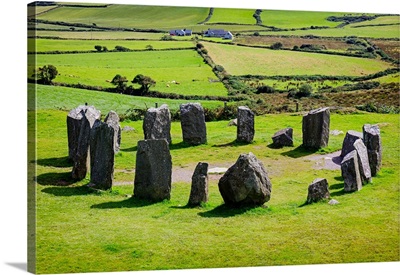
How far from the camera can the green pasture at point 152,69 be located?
1152 inches

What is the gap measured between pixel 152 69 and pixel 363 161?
425 inches

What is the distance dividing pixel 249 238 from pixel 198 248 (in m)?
1.56

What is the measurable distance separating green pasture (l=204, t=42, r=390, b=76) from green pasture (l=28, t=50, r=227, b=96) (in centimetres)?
108

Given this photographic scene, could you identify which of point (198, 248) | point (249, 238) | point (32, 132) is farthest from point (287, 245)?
point (32, 132)

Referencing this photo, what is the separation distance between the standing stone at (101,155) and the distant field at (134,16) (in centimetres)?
379

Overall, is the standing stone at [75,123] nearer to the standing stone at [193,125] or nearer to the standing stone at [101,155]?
the standing stone at [101,155]

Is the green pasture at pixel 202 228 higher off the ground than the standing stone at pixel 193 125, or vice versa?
the standing stone at pixel 193 125

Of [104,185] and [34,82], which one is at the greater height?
[34,82]

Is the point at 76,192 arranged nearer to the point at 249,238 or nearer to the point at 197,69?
the point at 249,238

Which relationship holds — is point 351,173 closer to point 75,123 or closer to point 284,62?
point 284,62

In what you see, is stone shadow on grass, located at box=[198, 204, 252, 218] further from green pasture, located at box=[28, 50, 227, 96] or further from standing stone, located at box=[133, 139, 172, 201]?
green pasture, located at box=[28, 50, 227, 96]

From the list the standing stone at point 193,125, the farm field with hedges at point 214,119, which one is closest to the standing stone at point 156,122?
the farm field with hedges at point 214,119

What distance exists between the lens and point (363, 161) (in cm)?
2527

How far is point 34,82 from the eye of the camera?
20.5 m
